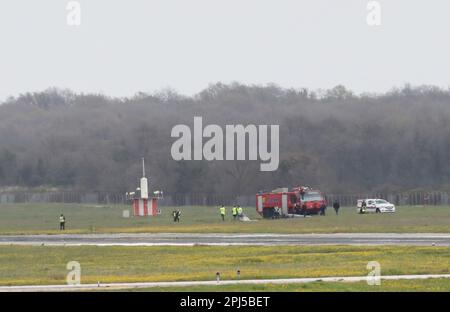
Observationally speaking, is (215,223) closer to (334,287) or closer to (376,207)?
(376,207)

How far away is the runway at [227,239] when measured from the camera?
58.0 m

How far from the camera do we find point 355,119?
163 meters

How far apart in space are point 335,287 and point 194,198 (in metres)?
102

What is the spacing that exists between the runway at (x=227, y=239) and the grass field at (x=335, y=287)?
19.1m

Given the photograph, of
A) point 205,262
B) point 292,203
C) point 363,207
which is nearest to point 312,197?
point 292,203

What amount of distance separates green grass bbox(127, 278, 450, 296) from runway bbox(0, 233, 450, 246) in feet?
63.0

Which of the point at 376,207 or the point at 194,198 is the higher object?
the point at 194,198

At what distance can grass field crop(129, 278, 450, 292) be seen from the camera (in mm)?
33375

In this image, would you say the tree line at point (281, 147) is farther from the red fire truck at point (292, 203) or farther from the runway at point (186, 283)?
the runway at point (186, 283)

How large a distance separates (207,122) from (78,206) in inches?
1559

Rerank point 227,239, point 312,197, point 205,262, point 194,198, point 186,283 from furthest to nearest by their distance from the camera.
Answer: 1. point 194,198
2. point 312,197
3. point 227,239
4. point 205,262
5. point 186,283

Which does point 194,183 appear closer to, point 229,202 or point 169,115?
point 229,202

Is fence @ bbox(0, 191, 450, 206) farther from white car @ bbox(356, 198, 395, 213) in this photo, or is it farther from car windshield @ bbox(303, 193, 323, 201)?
car windshield @ bbox(303, 193, 323, 201)

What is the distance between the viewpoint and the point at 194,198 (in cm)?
13588
